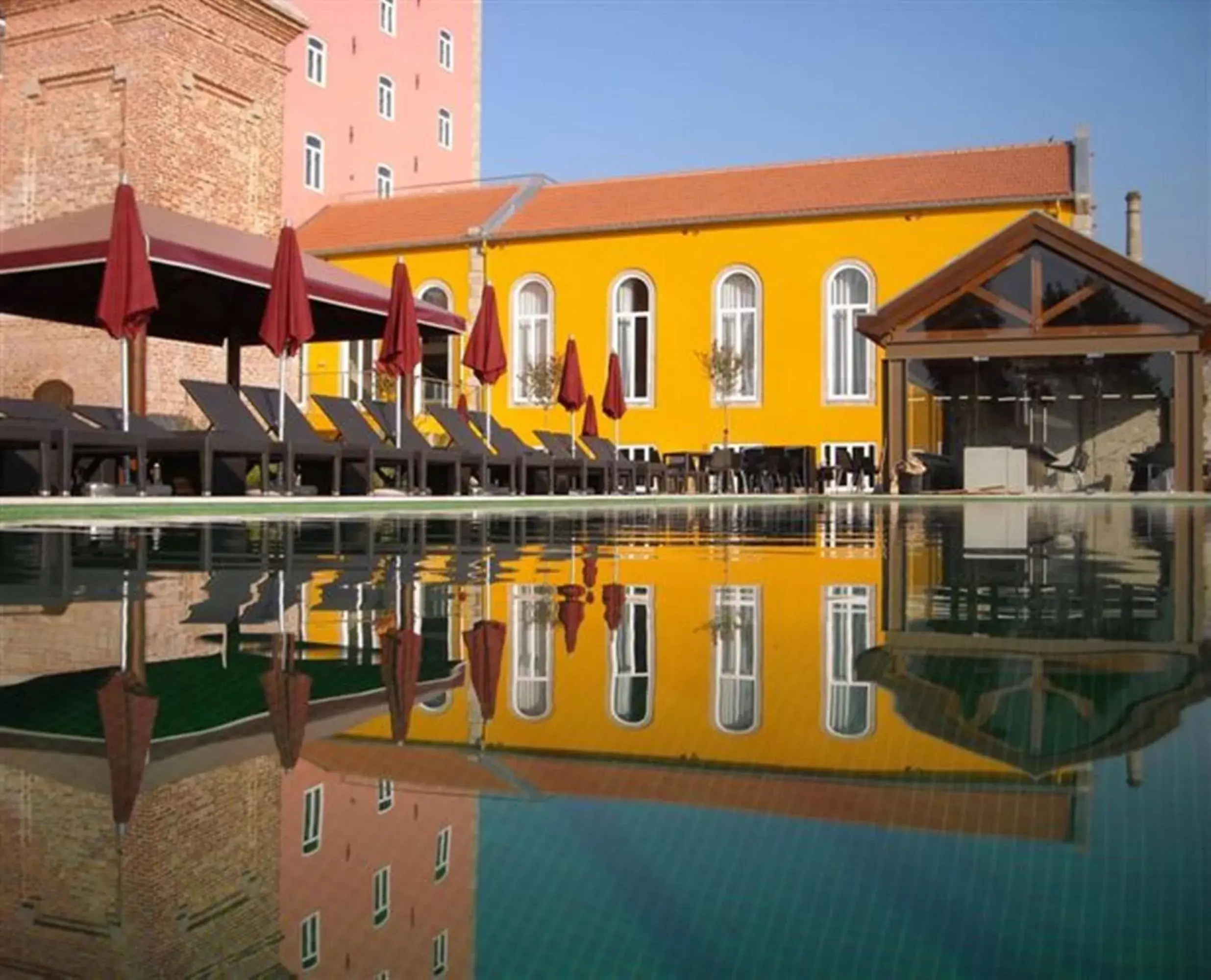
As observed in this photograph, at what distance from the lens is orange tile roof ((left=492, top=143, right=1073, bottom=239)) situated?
77.7 ft

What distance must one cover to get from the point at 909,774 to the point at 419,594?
77.0 inches

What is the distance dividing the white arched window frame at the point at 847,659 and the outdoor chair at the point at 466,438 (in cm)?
1067

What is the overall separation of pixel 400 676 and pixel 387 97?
35.8 metres

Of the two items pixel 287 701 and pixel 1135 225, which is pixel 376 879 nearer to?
pixel 287 701

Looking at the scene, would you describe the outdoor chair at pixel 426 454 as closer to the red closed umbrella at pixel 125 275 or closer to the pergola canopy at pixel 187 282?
the pergola canopy at pixel 187 282

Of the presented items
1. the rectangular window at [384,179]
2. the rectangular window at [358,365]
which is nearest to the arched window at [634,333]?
the rectangular window at [358,365]

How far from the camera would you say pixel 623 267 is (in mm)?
26094

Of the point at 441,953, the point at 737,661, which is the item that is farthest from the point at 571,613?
the point at 441,953

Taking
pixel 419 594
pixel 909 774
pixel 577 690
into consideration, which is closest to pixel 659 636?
pixel 577 690

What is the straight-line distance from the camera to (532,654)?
2064 mm

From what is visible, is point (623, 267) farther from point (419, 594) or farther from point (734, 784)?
point (734, 784)

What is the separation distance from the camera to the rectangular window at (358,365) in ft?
90.7

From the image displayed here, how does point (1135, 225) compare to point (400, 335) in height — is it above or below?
above

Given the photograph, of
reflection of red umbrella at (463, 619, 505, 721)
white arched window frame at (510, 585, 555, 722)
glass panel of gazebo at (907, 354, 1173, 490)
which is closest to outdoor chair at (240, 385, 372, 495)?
white arched window frame at (510, 585, 555, 722)
